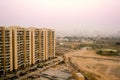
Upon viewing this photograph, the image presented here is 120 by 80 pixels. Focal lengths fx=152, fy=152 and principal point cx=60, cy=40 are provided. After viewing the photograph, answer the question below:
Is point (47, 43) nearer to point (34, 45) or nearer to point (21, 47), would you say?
point (34, 45)

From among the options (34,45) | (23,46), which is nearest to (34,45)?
(34,45)

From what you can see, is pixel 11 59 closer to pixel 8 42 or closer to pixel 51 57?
pixel 8 42

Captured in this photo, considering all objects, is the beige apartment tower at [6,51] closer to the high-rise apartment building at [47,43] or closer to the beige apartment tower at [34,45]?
the beige apartment tower at [34,45]

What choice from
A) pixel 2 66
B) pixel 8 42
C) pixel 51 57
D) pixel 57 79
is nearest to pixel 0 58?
pixel 2 66

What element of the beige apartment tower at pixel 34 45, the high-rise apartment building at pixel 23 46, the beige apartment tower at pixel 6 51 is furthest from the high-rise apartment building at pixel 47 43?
the beige apartment tower at pixel 6 51

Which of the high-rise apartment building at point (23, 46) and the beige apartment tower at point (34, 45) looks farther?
the beige apartment tower at point (34, 45)

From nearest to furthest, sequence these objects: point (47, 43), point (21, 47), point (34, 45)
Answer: point (21, 47) < point (34, 45) < point (47, 43)
